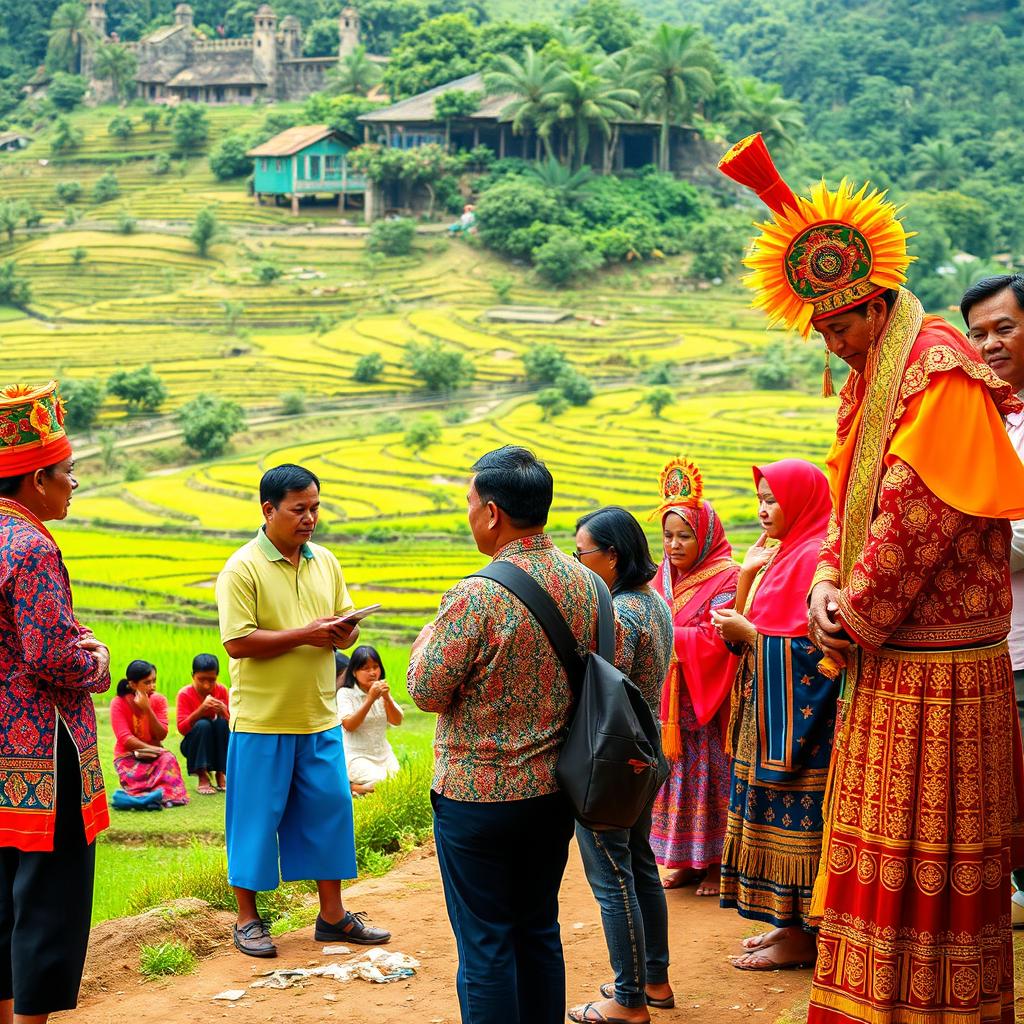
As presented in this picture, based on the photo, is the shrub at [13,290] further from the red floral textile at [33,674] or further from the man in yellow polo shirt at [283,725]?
the red floral textile at [33,674]

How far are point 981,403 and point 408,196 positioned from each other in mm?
34552

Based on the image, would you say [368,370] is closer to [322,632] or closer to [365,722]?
[365,722]

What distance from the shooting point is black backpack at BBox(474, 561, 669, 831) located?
2.54m

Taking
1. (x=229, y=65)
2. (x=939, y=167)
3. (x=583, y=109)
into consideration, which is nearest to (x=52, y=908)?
(x=583, y=109)

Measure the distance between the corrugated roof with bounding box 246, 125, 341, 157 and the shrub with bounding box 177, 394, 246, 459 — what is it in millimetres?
14465

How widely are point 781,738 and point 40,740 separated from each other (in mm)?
1830

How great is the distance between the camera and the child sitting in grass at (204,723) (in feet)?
21.8

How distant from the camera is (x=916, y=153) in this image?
44656 mm

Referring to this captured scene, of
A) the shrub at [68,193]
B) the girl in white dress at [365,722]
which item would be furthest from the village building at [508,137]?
the girl in white dress at [365,722]

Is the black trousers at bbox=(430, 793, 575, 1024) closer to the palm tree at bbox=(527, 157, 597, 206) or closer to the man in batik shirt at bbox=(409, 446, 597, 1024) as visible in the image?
the man in batik shirt at bbox=(409, 446, 597, 1024)

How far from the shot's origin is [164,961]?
361 cm

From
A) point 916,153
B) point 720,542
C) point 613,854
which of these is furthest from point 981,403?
point 916,153

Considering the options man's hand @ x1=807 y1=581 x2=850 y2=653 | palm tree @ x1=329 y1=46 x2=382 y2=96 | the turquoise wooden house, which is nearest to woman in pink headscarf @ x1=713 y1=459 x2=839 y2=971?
man's hand @ x1=807 y1=581 x2=850 y2=653

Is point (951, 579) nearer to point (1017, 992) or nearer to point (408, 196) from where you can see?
point (1017, 992)
